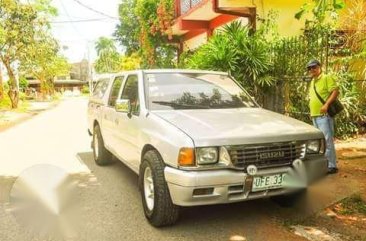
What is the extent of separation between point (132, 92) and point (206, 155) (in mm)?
2233

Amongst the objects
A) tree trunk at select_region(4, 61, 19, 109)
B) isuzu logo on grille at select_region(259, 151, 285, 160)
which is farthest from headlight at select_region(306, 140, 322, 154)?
tree trunk at select_region(4, 61, 19, 109)

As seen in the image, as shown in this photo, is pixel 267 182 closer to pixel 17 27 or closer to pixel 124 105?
pixel 124 105

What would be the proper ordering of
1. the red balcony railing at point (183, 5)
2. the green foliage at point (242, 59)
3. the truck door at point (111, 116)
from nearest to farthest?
the truck door at point (111, 116)
the green foliage at point (242, 59)
the red balcony railing at point (183, 5)

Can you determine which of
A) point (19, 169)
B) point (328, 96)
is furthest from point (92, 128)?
point (328, 96)

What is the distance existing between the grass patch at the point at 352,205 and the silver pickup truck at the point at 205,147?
66cm

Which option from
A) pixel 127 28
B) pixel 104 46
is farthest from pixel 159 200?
pixel 104 46

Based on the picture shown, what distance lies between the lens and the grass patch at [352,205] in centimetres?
497

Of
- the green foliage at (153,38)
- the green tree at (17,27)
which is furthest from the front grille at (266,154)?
the green tree at (17,27)

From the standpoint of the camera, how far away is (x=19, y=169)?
25.4ft

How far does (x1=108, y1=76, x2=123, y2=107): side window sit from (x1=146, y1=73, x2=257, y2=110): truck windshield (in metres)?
1.24

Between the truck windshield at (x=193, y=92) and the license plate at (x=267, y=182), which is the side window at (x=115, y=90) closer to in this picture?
the truck windshield at (x=193, y=92)

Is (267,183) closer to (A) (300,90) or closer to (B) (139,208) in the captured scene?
(B) (139,208)

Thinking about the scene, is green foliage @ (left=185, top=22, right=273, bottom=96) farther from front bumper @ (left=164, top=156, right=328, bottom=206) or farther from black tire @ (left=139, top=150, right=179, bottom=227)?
front bumper @ (left=164, top=156, right=328, bottom=206)

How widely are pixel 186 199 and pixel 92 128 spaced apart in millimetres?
4805
